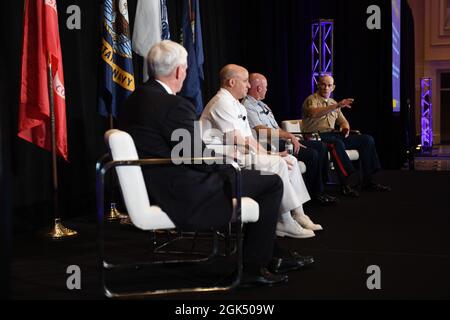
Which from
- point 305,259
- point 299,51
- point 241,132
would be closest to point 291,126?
point 241,132

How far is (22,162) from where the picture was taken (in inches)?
160

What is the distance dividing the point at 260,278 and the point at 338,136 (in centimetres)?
325

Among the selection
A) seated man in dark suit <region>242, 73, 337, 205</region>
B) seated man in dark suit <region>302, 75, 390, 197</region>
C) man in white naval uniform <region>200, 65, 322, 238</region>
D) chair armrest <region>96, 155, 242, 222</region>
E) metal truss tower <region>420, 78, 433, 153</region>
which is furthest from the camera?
metal truss tower <region>420, 78, 433, 153</region>

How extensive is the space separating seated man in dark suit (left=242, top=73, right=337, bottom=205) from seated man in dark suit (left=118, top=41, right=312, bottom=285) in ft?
5.75

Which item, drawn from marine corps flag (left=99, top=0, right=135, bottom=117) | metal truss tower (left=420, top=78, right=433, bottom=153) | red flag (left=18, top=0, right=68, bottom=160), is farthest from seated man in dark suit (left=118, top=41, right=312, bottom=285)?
metal truss tower (left=420, top=78, right=433, bottom=153)

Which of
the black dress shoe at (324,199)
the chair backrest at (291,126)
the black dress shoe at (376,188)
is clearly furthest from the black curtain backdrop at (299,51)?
the black dress shoe at (324,199)

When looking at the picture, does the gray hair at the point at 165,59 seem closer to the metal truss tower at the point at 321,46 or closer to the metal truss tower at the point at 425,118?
the metal truss tower at the point at 321,46

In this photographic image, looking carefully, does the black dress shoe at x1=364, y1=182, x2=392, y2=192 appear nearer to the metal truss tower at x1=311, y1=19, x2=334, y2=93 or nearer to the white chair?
the metal truss tower at x1=311, y1=19, x2=334, y2=93

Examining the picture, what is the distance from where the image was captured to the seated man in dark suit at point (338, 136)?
17.9 ft

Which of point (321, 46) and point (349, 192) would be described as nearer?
point (349, 192)

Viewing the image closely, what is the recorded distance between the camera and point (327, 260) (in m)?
3.14

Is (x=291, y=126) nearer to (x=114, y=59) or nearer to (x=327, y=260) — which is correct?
(x=114, y=59)

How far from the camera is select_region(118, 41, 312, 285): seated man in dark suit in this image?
2.52m
